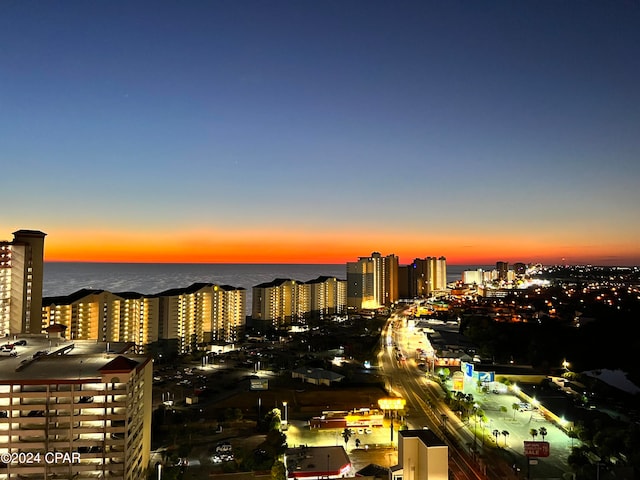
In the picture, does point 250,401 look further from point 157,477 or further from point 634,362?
point 634,362

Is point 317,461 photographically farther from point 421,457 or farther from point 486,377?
point 486,377

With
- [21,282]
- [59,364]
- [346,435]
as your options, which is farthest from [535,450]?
[21,282]

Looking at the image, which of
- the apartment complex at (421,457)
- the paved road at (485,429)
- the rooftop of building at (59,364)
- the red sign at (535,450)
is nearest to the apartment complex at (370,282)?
the paved road at (485,429)

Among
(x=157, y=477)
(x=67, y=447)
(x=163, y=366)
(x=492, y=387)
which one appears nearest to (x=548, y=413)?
(x=492, y=387)

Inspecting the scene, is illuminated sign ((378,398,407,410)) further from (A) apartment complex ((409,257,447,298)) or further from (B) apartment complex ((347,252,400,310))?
(A) apartment complex ((409,257,447,298))

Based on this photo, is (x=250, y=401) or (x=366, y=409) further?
(x=250, y=401)

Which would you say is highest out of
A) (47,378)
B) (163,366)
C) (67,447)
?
(47,378)
